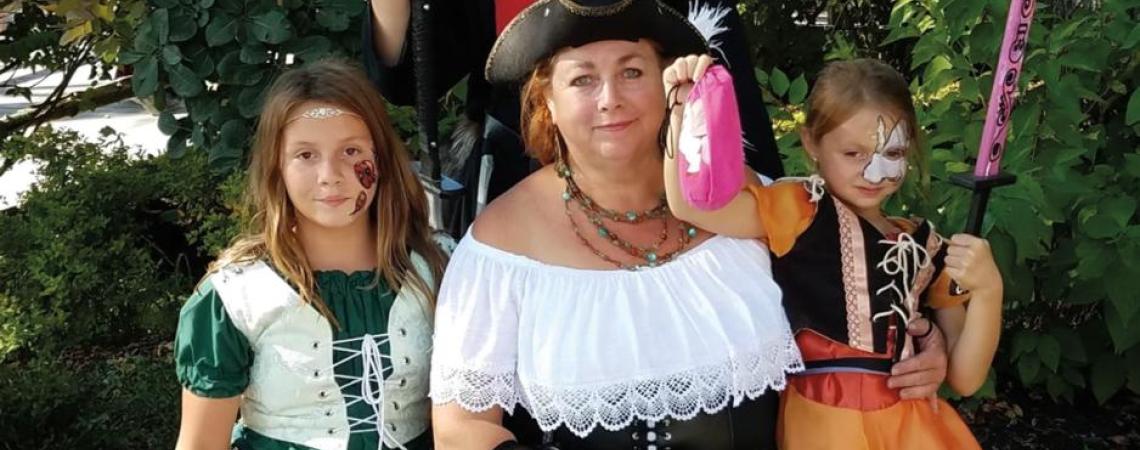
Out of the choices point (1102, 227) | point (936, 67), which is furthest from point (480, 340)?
point (1102, 227)

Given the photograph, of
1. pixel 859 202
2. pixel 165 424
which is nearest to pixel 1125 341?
pixel 859 202

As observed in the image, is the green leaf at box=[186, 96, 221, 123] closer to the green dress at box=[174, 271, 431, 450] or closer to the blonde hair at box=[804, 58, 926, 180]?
the green dress at box=[174, 271, 431, 450]

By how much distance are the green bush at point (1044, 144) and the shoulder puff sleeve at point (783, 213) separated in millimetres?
900

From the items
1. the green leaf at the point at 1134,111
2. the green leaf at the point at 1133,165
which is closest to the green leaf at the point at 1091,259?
the green leaf at the point at 1133,165

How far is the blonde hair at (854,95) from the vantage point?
6.22 feet

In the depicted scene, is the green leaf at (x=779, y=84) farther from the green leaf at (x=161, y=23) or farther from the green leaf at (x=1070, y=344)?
the green leaf at (x=161, y=23)

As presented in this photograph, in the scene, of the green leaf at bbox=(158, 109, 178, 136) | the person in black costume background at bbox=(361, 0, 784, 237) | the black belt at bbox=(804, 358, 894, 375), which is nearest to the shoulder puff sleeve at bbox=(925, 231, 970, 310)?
the black belt at bbox=(804, 358, 894, 375)

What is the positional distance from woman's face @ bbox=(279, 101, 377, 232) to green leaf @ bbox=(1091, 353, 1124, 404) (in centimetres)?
263

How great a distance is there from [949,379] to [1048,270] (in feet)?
5.02

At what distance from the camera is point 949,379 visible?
206 centimetres

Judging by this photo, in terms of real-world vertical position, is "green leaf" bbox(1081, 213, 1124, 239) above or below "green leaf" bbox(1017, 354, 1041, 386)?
above

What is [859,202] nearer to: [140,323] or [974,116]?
[974,116]

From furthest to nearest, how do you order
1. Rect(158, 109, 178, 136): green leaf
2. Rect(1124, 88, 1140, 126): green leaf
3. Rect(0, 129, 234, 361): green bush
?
1. Rect(0, 129, 234, 361): green bush
2. Rect(158, 109, 178, 136): green leaf
3. Rect(1124, 88, 1140, 126): green leaf

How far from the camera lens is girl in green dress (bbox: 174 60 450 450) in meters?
1.97
